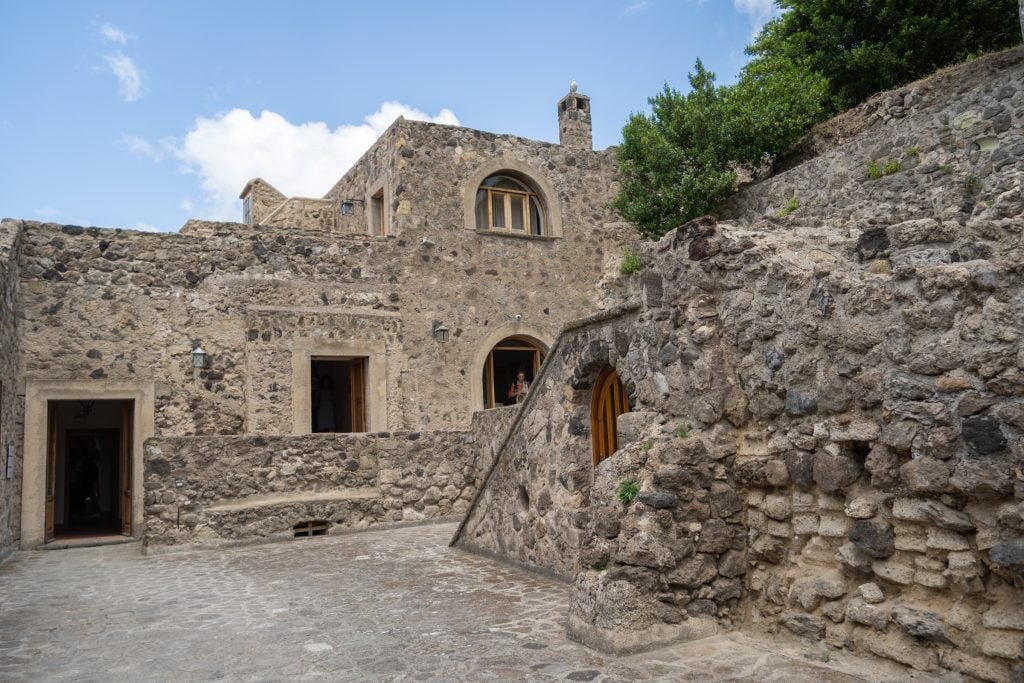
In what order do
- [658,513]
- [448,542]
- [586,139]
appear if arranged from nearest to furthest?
[658,513] → [448,542] → [586,139]

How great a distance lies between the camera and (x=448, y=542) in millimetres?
9516

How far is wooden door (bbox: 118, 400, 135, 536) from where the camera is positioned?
39.2 ft

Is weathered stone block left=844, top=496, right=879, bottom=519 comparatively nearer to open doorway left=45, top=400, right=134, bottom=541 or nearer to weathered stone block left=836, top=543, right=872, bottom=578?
weathered stone block left=836, top=543, right=872, bottom=578

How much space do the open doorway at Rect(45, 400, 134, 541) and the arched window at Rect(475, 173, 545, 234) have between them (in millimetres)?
7713

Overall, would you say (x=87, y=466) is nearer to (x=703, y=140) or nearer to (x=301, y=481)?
(x=301, y=481)

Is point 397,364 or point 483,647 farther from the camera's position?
point 397,364

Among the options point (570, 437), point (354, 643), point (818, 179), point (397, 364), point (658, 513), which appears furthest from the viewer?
point (397, 364)

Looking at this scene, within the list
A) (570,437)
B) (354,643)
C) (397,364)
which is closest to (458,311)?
(397,364)

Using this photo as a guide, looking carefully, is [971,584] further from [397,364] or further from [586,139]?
[586,139]

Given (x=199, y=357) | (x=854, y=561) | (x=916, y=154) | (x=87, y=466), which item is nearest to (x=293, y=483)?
(x=199, y=357)

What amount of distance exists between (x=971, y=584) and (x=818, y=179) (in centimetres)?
1045

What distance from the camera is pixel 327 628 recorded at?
554 centimetres

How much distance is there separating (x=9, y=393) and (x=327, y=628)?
7447 mm

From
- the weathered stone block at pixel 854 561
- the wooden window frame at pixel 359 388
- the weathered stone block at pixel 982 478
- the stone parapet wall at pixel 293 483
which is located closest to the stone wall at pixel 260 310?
the wooden window frame at pixel 359 388
